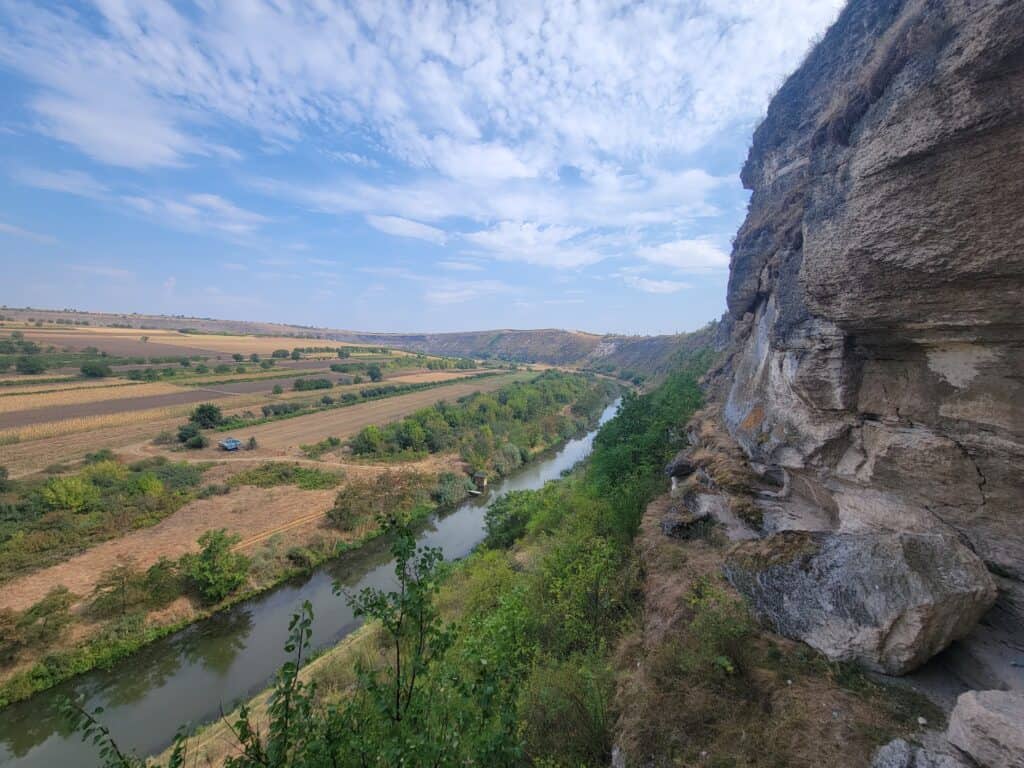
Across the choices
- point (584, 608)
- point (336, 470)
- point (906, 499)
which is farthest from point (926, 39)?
point (336, 470)

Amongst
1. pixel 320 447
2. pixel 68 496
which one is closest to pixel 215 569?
pixel 68 496

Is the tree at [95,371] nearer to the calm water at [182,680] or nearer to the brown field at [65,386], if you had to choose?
the brown field at [65,386]

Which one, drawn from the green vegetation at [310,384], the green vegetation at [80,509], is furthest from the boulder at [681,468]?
the green vegetation at [310,384]

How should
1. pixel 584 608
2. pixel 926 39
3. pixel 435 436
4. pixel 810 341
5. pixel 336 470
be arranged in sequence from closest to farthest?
pixel 926 39, pixel 810 341, pixel 584 608, pixel 336 470, pixel 435 436

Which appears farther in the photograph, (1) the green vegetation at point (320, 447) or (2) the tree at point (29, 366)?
(2) the tree at point (29, 366)

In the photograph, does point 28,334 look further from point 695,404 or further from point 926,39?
point 926,39

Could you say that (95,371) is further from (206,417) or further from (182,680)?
(182,680)
